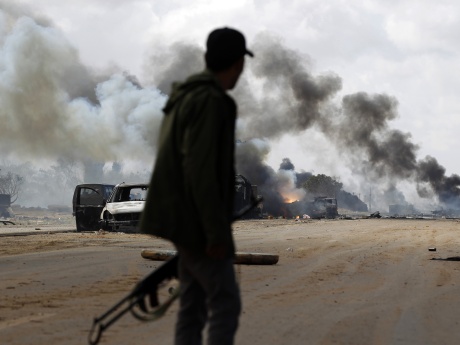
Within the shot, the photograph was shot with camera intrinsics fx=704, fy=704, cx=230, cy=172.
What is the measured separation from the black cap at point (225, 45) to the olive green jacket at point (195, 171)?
0.40ft

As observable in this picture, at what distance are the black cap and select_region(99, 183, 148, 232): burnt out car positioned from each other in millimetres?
20910

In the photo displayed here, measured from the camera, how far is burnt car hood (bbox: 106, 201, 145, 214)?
24561 mm

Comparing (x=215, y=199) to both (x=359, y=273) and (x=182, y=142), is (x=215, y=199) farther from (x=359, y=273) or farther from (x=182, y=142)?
(x=359, y=273)

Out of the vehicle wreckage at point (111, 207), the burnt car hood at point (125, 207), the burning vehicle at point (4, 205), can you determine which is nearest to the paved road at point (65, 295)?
the burnt car hood at point (125, 207)

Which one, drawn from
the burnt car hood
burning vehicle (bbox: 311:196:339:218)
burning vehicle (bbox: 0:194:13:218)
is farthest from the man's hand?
burning vehicle (bbox: 0:194:13:218)

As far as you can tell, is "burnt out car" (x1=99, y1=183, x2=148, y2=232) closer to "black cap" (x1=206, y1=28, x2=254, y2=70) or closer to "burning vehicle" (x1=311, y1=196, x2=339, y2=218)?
"black cap" (x1=206, y1=28, x2=254, y2=70)

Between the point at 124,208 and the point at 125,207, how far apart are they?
50 mm

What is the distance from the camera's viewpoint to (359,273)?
11.5m

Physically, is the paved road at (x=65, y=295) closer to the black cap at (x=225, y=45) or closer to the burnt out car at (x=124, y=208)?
the black cap at (x=225, y=45)

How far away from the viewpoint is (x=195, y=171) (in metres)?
3.24

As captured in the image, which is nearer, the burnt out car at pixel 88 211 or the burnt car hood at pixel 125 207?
the burnt car hood at pixel 125 207

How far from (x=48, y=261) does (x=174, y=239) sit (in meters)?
10.0

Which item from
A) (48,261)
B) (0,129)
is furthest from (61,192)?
(48,261)

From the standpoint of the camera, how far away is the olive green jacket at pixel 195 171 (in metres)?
3.23
